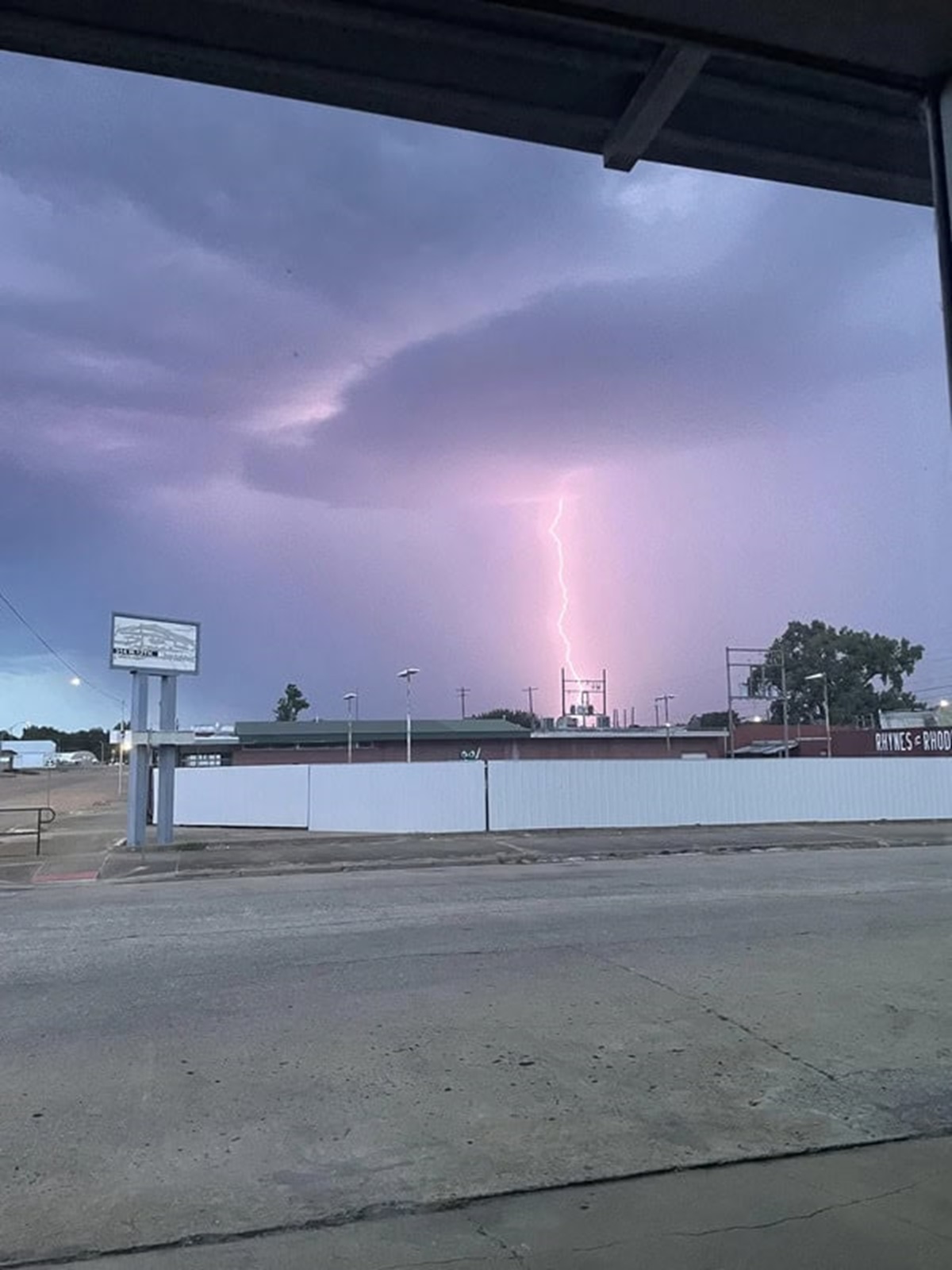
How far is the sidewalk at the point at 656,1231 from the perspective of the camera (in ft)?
11.8

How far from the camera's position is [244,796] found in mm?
27906

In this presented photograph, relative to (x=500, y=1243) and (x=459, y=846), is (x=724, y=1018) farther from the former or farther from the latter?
(x=459, y=846)

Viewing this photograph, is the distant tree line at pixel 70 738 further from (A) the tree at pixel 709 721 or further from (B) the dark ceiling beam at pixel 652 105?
(B) the dark ceiling beam at pixel 652 105

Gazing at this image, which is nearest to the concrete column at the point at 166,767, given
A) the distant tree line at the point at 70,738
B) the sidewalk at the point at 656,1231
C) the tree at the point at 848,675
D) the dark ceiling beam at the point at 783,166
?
the sidewalk at the point at 656,1231

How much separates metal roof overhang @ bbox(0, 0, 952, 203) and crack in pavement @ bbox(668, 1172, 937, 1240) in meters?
4.18

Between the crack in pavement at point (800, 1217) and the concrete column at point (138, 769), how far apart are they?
1940 centimetres

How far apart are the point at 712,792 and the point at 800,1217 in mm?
24712

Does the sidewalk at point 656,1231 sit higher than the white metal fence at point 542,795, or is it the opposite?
the white metal fence at point 542,795

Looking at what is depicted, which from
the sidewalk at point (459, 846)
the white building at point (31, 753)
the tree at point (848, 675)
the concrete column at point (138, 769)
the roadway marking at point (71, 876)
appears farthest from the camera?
the white building at point (31, 753)

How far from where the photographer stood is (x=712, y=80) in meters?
3.68

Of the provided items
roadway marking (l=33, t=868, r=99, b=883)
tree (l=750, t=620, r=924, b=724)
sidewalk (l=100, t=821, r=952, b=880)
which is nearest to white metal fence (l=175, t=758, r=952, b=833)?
sidewalk (l=100, t=821, r=952, b=880)

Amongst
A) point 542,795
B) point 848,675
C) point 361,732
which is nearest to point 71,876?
point 542,795

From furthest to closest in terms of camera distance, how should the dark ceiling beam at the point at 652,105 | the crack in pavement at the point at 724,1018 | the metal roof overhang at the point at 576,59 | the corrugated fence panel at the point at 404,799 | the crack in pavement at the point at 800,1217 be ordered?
the corrugated fence panel at the point at 404,799
the crack in pavement at the point at 724,1018
the crack in pavement at the point at 800,1217
the dark ceiling beam at the point at 652,105
the metal roof overhang at the point at 576,59

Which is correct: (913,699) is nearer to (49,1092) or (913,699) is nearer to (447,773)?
(447,773)
